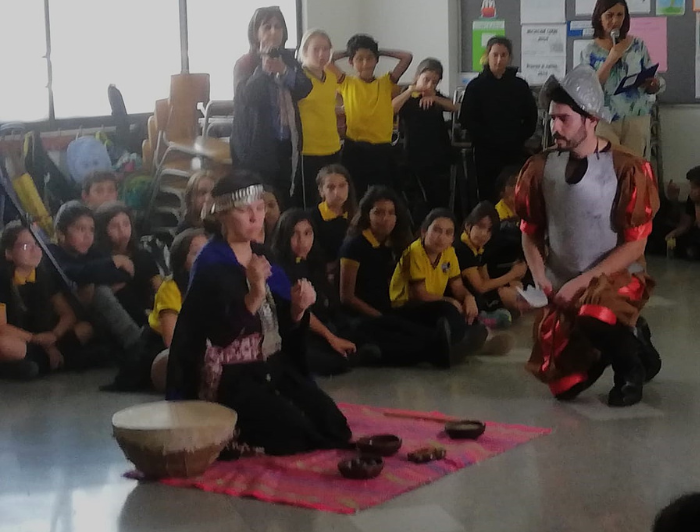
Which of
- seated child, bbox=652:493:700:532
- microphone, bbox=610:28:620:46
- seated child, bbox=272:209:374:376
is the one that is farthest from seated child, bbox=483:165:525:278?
seated child, bbox=652:493:700:532

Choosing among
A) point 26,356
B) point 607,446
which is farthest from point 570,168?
point 26,356

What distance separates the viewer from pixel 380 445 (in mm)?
3189

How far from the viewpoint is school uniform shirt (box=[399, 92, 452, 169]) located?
6.50 metres

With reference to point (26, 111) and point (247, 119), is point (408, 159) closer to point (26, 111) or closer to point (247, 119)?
point (247, 119)

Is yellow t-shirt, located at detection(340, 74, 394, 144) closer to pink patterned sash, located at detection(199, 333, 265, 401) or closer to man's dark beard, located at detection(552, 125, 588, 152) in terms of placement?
man's dark beard, located at detection(552, 125, 588, 152)

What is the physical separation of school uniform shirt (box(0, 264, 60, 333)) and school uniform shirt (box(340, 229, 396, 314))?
4.11 feet

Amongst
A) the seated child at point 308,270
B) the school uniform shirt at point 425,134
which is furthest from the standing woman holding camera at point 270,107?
the school uniform shirt at point 425,134

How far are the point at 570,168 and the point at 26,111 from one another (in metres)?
4.02

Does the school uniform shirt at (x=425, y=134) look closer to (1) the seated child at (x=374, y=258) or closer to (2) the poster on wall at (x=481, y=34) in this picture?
(2) the poster on wall at (x=481, y=34)

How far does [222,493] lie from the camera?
294cm

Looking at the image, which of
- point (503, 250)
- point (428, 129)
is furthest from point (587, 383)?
point (428, 129)

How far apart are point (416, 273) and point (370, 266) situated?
0.20m

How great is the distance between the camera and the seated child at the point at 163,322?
407cm

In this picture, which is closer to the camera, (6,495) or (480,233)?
(6,495)
